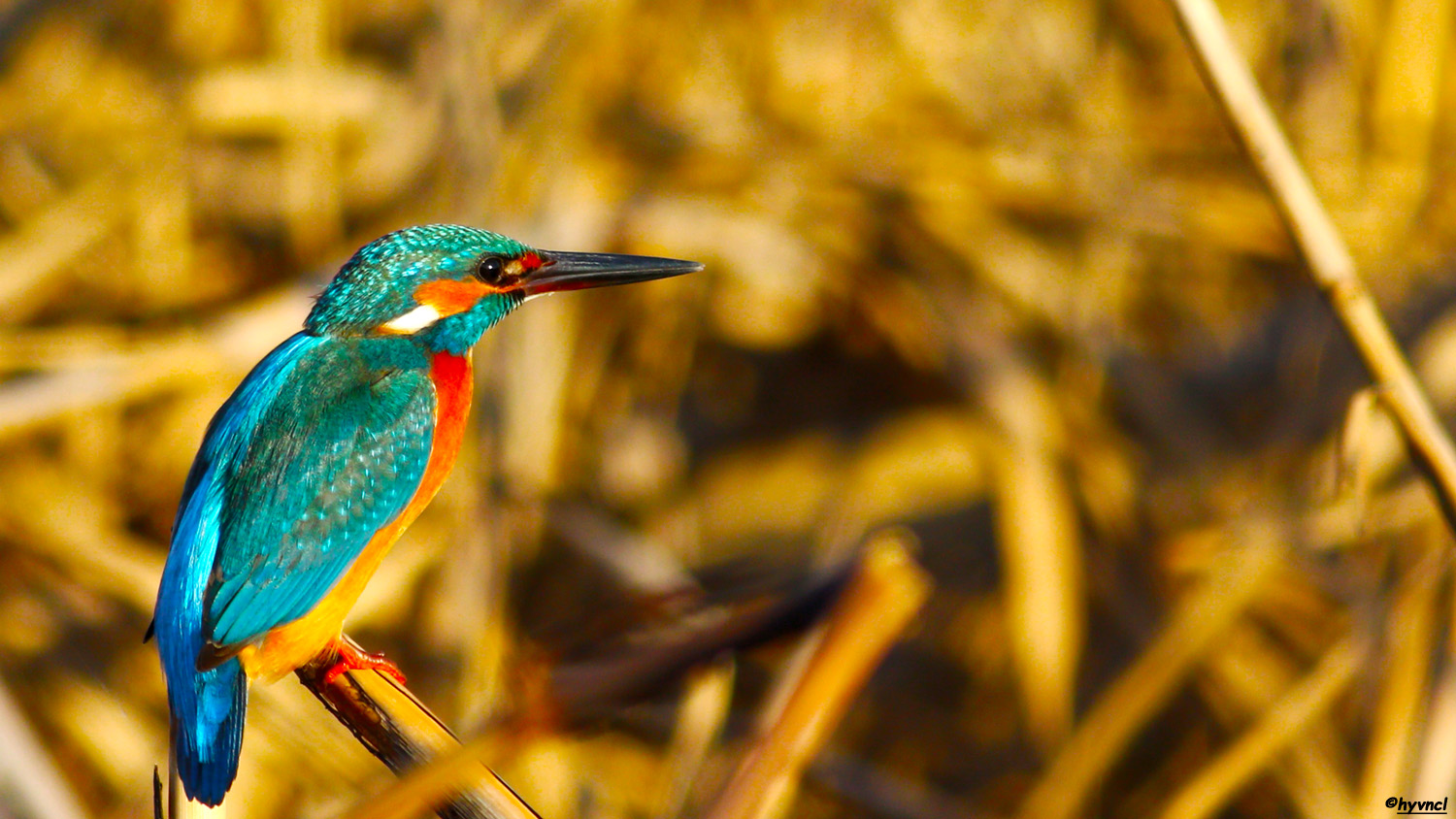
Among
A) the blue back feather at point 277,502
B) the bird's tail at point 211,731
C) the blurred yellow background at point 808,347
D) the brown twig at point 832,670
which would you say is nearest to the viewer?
the brown twig at point 832,670

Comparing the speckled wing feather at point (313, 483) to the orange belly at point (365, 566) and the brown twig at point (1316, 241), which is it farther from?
the brown twig at point (1316, 241)

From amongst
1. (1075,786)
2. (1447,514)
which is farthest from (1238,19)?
(1447,514)

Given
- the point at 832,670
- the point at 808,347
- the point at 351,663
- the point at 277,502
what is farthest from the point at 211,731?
the point at 808,347

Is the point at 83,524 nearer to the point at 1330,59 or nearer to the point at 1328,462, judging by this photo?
the point at 1328,462

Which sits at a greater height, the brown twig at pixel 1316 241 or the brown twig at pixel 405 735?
the brown twig at pixel 1316 241

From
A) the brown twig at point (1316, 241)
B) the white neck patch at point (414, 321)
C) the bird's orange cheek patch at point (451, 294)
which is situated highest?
the brown twig at point (1316, 241)

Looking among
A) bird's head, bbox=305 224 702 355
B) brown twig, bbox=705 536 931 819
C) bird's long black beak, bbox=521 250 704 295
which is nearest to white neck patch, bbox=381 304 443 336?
bird's head, bbox=305 224 702 355

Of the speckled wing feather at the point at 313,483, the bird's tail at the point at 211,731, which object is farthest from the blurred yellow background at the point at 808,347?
the bird's tail at the point at 211,731

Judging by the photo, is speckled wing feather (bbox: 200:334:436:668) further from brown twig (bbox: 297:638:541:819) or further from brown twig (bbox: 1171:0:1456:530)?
brown twig (bbox: 1171:0:1456:530)
